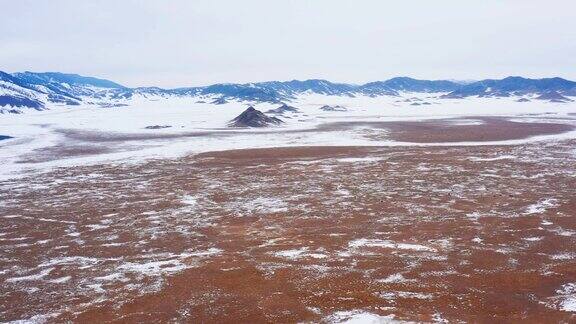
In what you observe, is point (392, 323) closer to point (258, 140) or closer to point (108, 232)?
point (108, 232)

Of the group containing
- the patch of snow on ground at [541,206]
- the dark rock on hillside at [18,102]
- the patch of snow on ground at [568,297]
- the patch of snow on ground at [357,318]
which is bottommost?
the patch of snow on ground at [357,318]

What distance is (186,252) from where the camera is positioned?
1705cm

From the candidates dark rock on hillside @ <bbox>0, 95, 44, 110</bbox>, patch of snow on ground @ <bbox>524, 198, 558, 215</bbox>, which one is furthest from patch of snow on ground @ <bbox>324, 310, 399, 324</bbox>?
dark rock on hillside @ <bbox>0, 95, 44, 110</bbox>

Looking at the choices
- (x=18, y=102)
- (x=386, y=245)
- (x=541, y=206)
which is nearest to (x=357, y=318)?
(x=386, y=245)

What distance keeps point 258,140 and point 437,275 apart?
42.9 meters

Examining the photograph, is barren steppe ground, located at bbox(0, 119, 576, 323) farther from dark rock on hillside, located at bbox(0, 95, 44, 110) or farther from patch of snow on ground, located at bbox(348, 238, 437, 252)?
dark rock on hillside, located at bbox(0, 95, 44, 110)

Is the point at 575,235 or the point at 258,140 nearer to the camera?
the point at 575,235

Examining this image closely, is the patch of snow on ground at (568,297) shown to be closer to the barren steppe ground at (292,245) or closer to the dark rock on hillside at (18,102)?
the barren steppe ground at (292,245)

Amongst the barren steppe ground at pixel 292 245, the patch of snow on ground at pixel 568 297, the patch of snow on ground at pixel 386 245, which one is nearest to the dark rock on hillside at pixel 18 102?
the barren steppe ground at pixel 292 245

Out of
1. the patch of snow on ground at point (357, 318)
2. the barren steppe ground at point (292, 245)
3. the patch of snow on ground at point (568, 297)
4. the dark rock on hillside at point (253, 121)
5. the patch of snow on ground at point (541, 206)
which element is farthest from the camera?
the dark rock on hillside at point (253, 121)

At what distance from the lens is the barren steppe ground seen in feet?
41.1

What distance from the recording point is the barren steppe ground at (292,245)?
1254cm

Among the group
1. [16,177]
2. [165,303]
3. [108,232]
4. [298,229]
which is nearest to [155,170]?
[16,177]

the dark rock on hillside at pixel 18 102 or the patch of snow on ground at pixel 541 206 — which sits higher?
the dark rock on hillside at pixel 18 102
